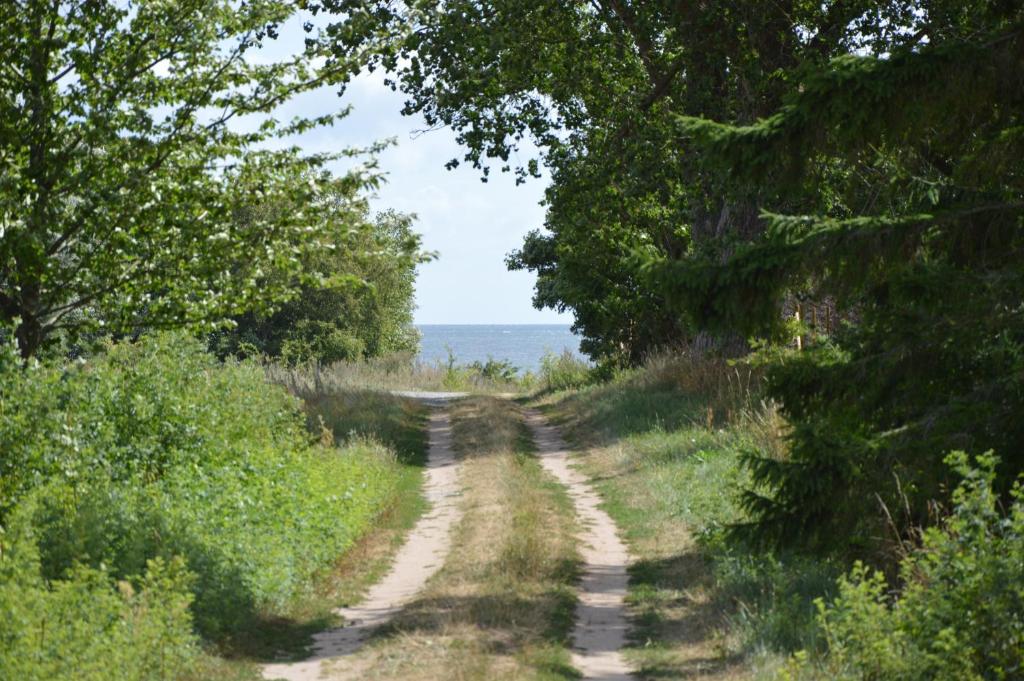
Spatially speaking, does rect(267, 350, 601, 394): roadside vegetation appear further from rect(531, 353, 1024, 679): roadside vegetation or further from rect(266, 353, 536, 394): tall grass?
rect(531, 353, 1024, 679): roadside vegetation

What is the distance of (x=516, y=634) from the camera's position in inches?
396

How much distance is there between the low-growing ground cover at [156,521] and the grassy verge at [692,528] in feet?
10.3

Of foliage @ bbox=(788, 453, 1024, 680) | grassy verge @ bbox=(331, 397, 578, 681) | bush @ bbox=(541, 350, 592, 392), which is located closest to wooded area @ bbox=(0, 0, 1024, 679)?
foliage @ bbox=(788, 453, 1024, 680)

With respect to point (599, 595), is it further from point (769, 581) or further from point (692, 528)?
point (692, 528)

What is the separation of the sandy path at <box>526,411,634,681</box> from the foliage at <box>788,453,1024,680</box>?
249 centimetres

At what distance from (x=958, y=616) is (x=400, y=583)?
23.3 feet

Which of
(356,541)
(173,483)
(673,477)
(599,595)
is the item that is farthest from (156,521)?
(673,477)

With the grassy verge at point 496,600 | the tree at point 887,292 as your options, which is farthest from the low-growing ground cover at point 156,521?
the tree at point 887,292

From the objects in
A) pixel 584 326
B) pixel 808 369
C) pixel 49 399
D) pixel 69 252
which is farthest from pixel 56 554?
pixel 584 326

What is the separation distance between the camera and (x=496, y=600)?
1111 cm

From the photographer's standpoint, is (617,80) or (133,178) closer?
(133,178)

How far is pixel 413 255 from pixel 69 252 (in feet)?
10.2

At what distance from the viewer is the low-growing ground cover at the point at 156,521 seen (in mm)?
7688

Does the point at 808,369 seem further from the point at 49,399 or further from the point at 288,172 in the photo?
the point at 49,399
